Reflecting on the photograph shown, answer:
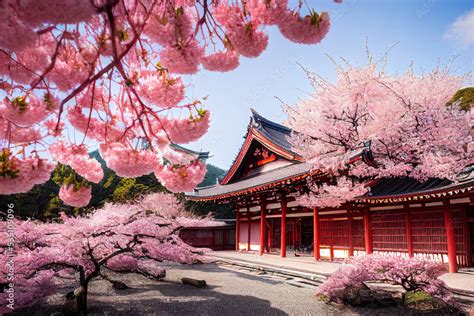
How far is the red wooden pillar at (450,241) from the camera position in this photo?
385 inches

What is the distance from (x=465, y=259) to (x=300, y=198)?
5.93m

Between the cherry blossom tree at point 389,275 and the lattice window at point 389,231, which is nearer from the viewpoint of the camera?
the cherry blossom tree at point 389,275

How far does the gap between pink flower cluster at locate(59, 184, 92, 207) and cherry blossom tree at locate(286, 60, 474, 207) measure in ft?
28.1

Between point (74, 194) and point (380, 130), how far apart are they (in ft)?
38.4

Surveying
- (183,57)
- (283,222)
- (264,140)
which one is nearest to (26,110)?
(183,57)

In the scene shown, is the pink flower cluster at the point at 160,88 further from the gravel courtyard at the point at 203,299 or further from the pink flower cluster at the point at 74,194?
the gravel courtyard at the point at 203,299

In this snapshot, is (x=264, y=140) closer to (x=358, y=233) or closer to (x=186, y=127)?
(x=358, y=233)

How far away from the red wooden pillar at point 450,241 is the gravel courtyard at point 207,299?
442cm

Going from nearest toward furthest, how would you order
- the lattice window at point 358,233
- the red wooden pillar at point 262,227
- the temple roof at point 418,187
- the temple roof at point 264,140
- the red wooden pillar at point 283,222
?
the temple roof at point 418,187
the lattice window at point 358,233
the red wooden pillar at point 283,222
the red wooden pillar at point 262,227
the temple roof at point 264,140

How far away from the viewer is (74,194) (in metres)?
4.06

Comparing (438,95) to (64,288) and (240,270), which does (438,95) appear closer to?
(240,270)

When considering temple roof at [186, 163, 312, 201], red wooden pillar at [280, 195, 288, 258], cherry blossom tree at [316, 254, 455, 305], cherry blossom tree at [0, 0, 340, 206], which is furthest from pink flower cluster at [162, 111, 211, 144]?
red wooden pillar at [280, 195, 288, 258]

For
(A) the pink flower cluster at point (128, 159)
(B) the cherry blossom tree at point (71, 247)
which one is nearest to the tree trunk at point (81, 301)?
(B) the cherry blossom tree at point (71, 247)

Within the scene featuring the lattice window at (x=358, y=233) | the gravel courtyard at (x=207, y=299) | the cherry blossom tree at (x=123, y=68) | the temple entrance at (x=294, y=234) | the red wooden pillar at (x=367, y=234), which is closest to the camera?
the cherry blossom tree at (x=123, y=68)
